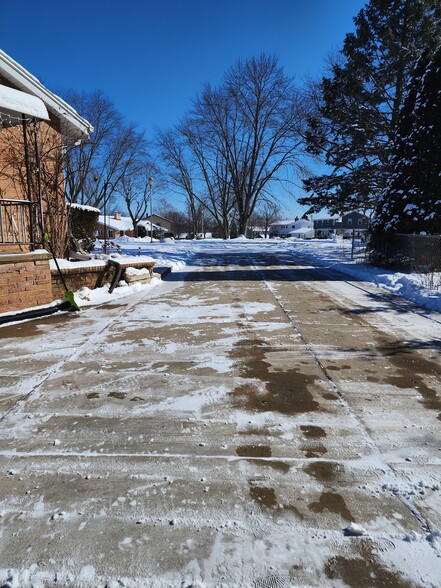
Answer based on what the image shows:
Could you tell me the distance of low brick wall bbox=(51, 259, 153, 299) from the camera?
660 centimetres

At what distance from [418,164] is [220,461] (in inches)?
440

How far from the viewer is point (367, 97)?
16.6 m

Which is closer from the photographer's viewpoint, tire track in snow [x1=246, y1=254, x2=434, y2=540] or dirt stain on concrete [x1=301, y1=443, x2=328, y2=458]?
tire track in snow [x1=246, y1=254, x2=434, y2=540]

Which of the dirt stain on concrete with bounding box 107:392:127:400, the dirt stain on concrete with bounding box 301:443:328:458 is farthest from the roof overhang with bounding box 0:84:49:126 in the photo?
the dirt stain on concrete with bounding box 301:443:328:458

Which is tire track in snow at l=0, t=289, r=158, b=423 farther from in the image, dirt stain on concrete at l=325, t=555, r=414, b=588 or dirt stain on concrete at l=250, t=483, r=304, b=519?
dirt stain on concrete at l=325, t=555, r=414, b=588

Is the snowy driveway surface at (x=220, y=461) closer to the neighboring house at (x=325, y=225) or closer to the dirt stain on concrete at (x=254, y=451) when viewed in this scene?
the dirt stain on concrete at (x=254, y=451)

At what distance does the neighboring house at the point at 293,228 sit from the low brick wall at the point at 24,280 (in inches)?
3810

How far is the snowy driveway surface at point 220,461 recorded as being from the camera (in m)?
1.60

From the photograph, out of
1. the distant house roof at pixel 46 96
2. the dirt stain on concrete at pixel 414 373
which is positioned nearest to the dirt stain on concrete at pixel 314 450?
the dirt stain on concrete at pixel 414 373

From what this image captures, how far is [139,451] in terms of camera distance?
2359 millimetres

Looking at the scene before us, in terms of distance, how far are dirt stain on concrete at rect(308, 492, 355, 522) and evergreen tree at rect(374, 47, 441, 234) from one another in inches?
383

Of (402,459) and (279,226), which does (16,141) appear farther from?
(279,226)

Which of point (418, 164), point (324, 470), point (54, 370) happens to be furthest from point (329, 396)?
point (418, 164)

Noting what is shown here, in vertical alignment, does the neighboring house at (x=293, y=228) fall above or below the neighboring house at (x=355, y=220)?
above
